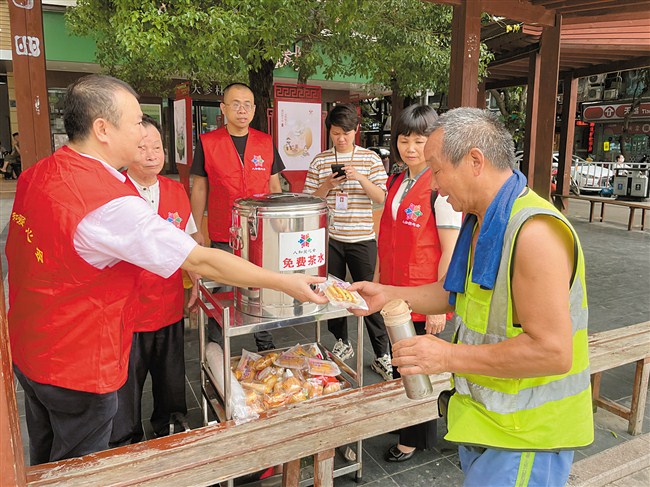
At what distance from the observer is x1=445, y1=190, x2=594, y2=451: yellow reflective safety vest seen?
4.65 feet

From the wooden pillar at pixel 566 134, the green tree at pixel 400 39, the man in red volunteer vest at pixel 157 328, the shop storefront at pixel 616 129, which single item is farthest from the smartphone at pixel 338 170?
the shop storefront at pixel 616 129

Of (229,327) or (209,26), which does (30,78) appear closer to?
(229,327)

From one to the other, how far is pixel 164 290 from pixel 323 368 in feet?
3.13

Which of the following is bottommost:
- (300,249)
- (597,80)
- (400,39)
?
(300,249)

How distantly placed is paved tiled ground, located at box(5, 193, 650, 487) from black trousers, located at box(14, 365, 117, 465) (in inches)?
52.3

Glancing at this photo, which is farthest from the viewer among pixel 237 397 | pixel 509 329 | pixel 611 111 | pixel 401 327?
pixel 611 111

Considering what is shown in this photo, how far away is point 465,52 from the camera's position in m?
5.07

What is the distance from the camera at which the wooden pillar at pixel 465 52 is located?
496 centimetres

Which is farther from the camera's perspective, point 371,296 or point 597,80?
point 597,80

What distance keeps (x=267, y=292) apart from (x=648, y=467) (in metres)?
2.45

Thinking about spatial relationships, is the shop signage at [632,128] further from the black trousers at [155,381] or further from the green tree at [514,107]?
the black trousers at [155,381]

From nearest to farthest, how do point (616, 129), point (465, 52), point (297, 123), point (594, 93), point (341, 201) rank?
1. point (341, 201)
2. point (465, 52)
3. point (297, 123)
4. point (616, 129)
5. point (594, 93)

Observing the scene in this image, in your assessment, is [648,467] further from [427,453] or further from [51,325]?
[51,325]

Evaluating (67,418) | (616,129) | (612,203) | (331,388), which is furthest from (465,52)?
(616,129)
